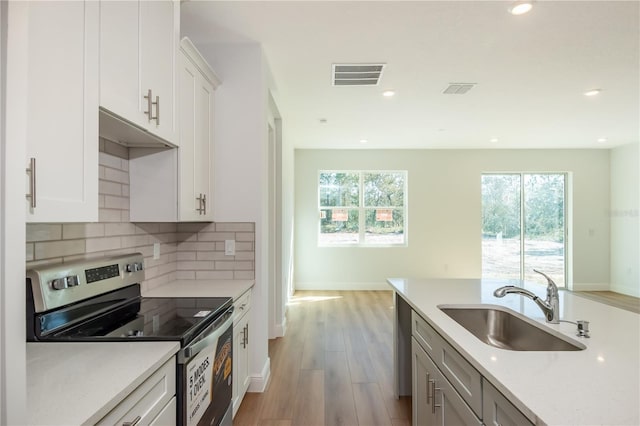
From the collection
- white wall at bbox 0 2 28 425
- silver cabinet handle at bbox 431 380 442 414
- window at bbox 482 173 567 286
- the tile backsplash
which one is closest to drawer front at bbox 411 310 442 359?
silver cabinet handle at bbox 431 380 442 414

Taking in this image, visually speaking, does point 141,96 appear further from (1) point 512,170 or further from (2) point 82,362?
(1) point 512,170

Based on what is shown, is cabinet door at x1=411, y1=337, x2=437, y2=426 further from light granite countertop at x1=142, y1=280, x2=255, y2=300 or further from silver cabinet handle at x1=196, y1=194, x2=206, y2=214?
silver cabinet handle at x1=196, y1=194, x2=206, y2=214

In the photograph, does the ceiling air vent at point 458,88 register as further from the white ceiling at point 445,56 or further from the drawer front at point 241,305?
the drawer front at point 241,305

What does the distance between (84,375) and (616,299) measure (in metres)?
7.66

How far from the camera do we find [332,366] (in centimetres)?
319

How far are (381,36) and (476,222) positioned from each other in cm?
509

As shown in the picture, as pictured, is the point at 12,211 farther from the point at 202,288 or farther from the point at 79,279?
the point at 202,288

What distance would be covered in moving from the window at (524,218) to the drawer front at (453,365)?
18.7ft

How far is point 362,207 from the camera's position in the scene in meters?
6.86

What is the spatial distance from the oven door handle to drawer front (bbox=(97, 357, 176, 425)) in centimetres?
4

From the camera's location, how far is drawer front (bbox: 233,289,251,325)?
7.21 ft

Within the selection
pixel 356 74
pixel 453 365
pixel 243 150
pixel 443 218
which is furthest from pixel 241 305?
pixel 443 218

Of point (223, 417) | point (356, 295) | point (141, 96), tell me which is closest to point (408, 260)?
point (356, 295)

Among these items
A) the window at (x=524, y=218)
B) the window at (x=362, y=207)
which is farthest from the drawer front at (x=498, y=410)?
the window at (x=524, y=218)
